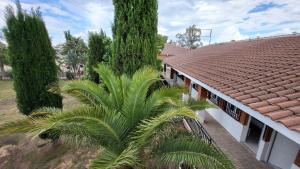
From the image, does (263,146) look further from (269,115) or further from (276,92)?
(269,115)

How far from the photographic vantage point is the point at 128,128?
12.8ft

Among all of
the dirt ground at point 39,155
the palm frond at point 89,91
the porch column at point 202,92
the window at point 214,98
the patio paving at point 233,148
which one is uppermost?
the palm frond at point 89,91

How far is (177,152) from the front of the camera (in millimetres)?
3459

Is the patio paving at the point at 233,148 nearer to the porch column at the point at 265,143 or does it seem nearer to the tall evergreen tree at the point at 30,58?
the porch column at the point at 265,143

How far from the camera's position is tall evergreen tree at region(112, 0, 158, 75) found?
6.84 metres

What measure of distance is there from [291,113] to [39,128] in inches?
171

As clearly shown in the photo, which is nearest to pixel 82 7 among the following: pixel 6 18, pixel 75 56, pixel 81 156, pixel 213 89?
pixel 6 18

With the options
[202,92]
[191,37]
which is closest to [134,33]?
[202,92]

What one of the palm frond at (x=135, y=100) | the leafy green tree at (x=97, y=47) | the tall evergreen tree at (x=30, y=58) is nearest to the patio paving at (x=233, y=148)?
the palm frond at (x=135, y=100)

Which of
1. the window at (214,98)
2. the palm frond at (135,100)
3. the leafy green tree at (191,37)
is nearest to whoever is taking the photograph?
the palm frond at (135,100)

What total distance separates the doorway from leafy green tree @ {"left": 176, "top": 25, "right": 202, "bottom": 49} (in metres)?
53.7

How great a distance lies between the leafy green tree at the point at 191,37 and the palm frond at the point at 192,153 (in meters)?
57.4

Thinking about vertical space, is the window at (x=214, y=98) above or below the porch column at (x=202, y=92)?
below

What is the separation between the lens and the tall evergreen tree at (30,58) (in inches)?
282
